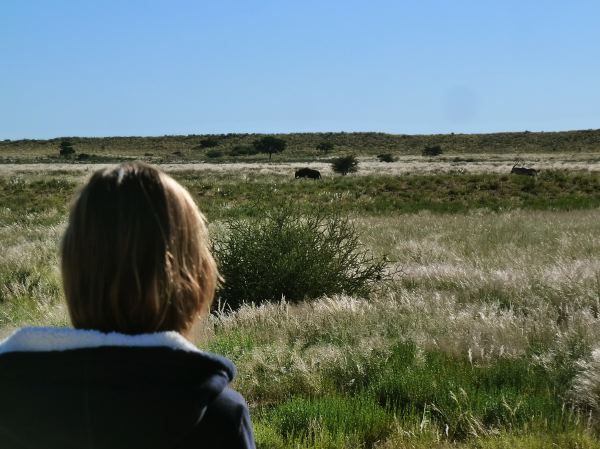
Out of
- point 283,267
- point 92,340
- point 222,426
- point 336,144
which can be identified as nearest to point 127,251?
point 92,340

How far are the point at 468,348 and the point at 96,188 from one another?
4.10 m

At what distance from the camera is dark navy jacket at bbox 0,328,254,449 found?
1.51 meters

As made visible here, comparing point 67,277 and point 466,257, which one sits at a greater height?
point 67,277

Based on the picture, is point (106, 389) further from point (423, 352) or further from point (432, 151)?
point (432, 151)

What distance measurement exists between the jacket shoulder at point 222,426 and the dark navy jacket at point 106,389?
0.05 ft

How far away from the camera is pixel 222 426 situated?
161 centimetres

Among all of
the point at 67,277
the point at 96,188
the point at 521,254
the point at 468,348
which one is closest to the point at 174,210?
the point at 96,188

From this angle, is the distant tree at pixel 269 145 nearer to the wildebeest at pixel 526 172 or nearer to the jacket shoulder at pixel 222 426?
the wildebeest at pixel 526 172

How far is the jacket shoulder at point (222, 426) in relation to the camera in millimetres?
1596

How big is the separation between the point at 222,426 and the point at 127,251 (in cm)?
47

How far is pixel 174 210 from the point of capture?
1.65 meters

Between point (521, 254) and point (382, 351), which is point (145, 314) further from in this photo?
point (521, 254)

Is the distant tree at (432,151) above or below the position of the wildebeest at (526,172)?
above

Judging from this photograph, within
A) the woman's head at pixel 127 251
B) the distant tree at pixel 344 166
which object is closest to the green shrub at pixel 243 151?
the distant tree at pixel 344 166
